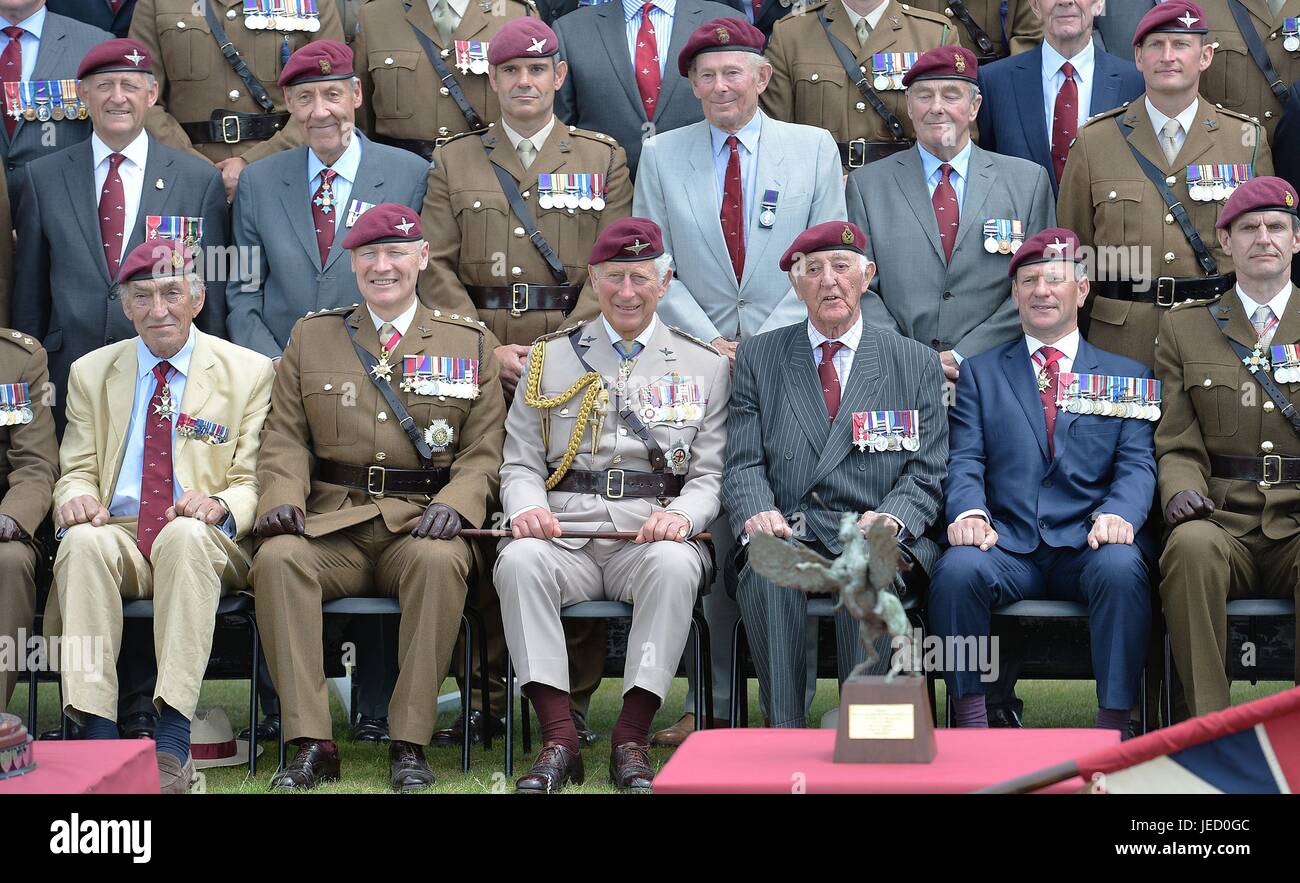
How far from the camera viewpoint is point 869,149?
24.9 ft

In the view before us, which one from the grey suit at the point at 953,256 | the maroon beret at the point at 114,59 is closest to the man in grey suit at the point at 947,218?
the grey suit at the point at 953,256

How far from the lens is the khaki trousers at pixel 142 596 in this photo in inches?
237

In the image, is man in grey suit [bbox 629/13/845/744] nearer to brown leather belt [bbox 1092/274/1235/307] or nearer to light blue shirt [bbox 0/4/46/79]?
brown leather belt [bbox 1092/274/1235/307]

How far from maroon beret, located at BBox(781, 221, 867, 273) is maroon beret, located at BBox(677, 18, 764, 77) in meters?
1.06

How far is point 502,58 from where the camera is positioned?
23.6ft

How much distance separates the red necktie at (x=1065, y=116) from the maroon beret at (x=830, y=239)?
1.48 m

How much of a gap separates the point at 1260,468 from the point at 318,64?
3.91m

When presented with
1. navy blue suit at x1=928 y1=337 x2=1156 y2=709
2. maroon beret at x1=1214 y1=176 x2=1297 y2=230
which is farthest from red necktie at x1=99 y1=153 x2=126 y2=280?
maroon beret at x1=1214 y1=176 x2=1297 y2=230

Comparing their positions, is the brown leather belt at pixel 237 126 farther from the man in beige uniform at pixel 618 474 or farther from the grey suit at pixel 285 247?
the man in beige uniform at pixel 618 474

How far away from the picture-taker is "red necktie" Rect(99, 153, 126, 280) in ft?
23.8

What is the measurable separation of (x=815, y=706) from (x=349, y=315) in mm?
2721

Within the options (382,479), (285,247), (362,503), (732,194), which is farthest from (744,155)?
(362,503)

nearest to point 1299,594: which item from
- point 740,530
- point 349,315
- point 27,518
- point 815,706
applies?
point 740,530

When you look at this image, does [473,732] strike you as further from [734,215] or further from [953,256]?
[953,256]
